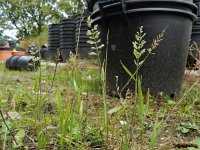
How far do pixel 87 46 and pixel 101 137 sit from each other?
15.6ft

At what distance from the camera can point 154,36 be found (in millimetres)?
1766

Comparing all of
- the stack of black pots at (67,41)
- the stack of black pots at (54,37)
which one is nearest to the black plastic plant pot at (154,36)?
the stack of black pots at (67,41)

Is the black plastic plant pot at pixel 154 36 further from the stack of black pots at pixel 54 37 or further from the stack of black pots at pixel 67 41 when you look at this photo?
the stack of black pots at pixel 54 37

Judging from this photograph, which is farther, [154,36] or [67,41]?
[67,41]

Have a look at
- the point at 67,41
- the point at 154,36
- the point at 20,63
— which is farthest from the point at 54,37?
the point at 154,36

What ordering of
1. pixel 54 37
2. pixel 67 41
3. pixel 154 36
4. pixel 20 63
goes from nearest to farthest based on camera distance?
pixel 154 36
pixel 20 63
pixel 67 41
pixel 54 37

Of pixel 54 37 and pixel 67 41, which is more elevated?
pixel 54 37

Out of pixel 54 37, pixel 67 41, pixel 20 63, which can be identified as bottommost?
pixel 20 63

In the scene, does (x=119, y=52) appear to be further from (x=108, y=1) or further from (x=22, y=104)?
(x=22, y=104)

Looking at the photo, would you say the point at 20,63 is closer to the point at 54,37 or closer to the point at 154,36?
the point at 54,37

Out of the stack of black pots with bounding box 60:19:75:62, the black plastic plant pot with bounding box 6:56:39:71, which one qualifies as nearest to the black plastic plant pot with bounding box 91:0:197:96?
the black plastic plant pot with bounding box 6:56:39:71

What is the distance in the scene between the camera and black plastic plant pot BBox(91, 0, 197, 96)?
176 cm

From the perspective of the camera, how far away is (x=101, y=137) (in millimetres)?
924

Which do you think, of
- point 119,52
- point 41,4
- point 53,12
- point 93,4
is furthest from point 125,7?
point 41,4
